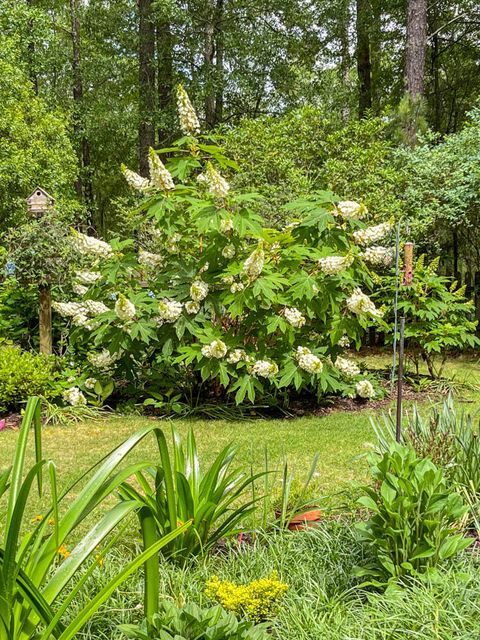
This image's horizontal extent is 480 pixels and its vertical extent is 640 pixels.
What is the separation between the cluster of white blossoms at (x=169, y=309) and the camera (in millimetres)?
5340

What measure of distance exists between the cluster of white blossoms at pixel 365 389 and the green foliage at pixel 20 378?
2984mm

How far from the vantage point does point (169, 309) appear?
17.6ft

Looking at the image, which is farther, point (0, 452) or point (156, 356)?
point (156, 356)

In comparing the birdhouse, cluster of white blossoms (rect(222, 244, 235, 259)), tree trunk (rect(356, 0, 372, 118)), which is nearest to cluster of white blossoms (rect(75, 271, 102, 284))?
the birdhouse

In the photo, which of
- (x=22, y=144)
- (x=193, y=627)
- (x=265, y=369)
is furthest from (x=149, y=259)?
(x=22, y=144)

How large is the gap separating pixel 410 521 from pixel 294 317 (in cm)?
342

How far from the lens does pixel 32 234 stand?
604 cm

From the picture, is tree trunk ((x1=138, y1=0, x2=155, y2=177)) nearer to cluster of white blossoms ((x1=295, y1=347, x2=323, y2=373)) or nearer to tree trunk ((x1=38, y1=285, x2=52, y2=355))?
tree trunk ((x1=38, y1=285, x2=52, y2=355))

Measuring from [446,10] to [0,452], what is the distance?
16706 mm

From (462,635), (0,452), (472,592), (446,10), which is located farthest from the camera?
(446,10)

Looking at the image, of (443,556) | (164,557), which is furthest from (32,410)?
(443,556)

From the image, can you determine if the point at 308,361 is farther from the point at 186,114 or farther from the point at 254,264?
the point at 186,114

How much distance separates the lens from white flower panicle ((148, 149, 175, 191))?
5125 millimetres

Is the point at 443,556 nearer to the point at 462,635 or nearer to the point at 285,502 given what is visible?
the point at 462,635
